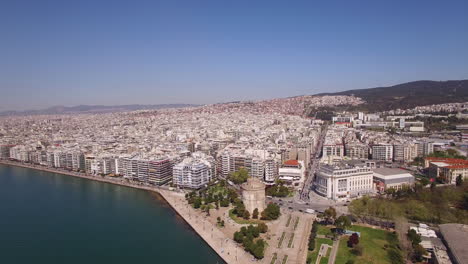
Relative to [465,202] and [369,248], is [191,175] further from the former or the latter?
[465,202]

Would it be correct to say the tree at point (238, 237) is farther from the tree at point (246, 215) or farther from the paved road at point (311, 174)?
the paved road at point (311, 174)

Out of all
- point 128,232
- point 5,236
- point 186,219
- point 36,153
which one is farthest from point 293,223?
point 36,153

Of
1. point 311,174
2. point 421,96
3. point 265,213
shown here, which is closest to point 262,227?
point 265,213

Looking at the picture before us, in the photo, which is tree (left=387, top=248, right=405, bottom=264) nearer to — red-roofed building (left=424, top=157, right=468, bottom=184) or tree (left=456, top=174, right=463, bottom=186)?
tree (left=456, top=174, right=463, bottom=186)

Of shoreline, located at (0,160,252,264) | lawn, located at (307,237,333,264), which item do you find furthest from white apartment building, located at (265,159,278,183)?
lawn, located at (307,237,333,264)

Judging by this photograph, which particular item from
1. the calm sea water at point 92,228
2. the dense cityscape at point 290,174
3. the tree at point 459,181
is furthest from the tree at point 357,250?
the tree at point 459,181

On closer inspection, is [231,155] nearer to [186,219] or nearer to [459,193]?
[186,219]
